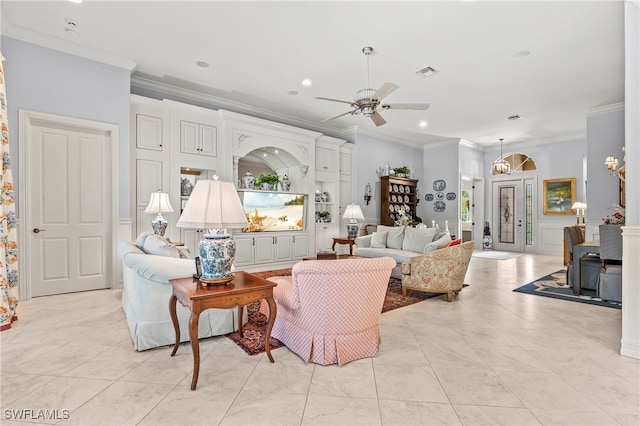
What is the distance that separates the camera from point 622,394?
2064 mm

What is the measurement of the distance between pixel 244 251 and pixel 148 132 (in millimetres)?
2493

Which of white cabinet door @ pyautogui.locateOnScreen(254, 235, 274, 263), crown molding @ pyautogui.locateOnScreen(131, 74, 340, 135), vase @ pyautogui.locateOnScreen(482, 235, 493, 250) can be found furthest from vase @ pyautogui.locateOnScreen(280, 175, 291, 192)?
vase @ pyautogui.locateOnScreen(482, 235, 493, 250)

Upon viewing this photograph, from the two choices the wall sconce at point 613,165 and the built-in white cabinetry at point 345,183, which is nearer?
the wall sconce at point 613,165

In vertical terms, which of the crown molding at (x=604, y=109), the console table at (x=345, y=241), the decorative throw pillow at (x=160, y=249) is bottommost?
the console table at (x=345, y=241)

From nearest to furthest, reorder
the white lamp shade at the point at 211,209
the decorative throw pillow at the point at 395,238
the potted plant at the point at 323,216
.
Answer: the white lamp shade at the point at 211,209
the decorative throw pillow at the point at 395,238
the potted plant at the point at 323,216

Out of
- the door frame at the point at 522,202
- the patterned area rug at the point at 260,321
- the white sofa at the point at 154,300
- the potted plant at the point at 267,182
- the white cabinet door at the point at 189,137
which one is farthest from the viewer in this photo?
the door frame at the point at 522,202

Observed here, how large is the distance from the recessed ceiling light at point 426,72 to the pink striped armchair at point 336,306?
11.1ft

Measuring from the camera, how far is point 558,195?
8.96 meters

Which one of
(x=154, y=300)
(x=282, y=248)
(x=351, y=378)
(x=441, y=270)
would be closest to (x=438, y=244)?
(x=441, y=270)

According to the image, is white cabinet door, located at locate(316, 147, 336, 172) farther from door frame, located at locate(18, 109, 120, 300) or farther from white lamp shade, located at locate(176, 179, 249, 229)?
white lamp shade, located at locate(176, 179, 249, 229)

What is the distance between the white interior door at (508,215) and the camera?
9.73m

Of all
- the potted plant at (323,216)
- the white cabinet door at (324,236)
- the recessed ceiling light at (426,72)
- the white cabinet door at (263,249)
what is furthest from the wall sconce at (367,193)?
the recessed ceiling light at (426,72)

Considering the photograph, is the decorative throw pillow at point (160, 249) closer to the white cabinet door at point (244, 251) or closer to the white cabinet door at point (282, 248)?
the white cabinet door at point (244, 251)

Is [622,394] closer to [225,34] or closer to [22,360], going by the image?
[22,360]
